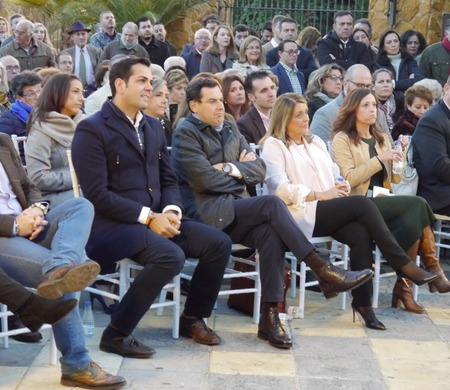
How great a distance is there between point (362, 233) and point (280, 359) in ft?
3.72

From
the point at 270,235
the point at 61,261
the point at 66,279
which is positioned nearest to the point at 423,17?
the point at 270,235

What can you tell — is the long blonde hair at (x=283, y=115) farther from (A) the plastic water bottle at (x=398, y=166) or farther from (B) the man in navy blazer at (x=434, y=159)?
(B) the man in navy blazer at (x=434, y=159)

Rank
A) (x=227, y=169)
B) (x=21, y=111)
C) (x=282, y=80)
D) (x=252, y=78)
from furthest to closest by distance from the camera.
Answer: (x=282, y=80) → (x=252, y=78) → (x=21, y=111) → (x=227, y=169)

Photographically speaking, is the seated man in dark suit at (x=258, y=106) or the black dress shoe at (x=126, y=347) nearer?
the black dress shoe at (x=126, y=347)

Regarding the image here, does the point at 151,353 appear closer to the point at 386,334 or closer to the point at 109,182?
the point at 109,182

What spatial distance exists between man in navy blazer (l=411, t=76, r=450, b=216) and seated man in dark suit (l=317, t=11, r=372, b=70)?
468 cm

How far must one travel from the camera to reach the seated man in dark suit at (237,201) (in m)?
5.85

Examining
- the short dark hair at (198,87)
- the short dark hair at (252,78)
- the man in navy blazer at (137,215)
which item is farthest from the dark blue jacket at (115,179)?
the short dark hair at (252,78)

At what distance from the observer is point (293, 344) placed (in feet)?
19.3

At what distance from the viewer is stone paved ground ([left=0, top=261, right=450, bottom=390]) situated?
5.14 metres

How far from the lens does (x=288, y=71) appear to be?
10492mm

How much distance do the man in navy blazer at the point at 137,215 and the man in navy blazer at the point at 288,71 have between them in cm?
452

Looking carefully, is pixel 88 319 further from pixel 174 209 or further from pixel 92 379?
pixel 92 379

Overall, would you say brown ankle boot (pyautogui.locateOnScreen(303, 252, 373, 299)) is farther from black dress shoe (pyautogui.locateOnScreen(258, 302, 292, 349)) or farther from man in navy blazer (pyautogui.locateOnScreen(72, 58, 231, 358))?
man in navy blazer (pyautogui.locateOnScreen(72, 58, 231, 358))
